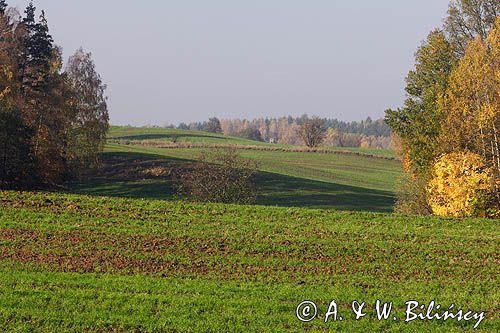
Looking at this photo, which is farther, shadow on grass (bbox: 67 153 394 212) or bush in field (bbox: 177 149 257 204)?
shadow on grass (bbox: 67 153 394 212)

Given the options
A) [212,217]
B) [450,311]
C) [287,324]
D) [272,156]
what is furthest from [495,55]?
Answer: [272,156]

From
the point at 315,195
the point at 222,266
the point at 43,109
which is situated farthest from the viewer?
the point at 315,195

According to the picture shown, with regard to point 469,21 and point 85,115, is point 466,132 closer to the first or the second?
point 469,21

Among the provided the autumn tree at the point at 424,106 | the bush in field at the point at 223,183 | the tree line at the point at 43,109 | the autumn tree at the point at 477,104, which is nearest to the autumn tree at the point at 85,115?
the tree line at the point at 43,109

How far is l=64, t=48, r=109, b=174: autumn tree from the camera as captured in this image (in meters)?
68.6

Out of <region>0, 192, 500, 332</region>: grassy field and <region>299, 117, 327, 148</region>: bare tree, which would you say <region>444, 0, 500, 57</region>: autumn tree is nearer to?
<region>0, 192, 500, 332</region>: grassy field

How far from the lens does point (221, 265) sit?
21469 millimetres

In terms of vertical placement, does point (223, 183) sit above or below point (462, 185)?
below

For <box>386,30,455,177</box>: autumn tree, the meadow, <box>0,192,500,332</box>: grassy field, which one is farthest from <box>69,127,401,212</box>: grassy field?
<box>0,192,500,332</box>: grassy field

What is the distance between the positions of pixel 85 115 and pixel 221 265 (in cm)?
5439

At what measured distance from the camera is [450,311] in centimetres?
1664

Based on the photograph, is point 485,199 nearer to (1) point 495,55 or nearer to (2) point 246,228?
(1) point 495,55

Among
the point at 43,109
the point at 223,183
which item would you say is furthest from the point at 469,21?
the point at 43,109

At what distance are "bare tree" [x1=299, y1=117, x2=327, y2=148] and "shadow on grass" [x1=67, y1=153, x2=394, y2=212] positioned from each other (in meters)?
50.2
